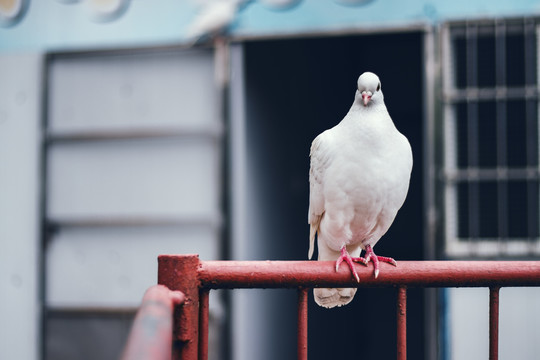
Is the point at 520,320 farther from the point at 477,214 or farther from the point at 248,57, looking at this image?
the point at 248,57

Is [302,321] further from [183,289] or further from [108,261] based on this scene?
[108,261]

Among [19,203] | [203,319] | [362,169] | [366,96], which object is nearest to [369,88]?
[366,96]

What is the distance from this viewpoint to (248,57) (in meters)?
3.11

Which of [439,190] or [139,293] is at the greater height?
[439,190]

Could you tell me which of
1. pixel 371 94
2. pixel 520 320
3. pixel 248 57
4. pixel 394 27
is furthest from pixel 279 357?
pixel 371 94

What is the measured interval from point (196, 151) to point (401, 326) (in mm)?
2123

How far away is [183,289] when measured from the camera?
3.34 feet

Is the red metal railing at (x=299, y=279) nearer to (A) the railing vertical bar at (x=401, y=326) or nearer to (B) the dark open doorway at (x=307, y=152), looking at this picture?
(A) the railing vertical bar at (x=401, y=326)

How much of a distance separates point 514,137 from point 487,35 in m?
0.54

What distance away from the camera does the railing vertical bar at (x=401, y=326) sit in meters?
1.09

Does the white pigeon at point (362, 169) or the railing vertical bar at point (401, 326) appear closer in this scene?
the railing vertical bar at point (401, 326)

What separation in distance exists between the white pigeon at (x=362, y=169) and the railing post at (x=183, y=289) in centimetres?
70

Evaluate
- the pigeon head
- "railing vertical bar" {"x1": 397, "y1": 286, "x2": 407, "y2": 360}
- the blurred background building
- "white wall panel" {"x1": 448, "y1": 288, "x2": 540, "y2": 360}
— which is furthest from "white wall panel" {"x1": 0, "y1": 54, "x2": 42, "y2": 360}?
"railing vertical bar" {"x1": 397, "y1": 286, "x2": 407, "y2": 360}

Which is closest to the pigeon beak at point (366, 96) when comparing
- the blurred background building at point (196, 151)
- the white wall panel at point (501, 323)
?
the blurred background building at point (196, 151)
